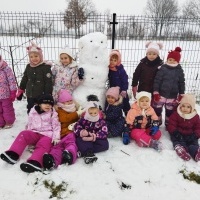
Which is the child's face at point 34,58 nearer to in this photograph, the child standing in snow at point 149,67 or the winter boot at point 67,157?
the winter boot at point 67,157

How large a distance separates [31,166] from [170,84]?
2.73 m

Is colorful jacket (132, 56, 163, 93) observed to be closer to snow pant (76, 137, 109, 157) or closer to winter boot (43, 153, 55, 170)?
snow pant (76, 137, 109, 157)

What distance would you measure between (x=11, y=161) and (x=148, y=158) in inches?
81.2

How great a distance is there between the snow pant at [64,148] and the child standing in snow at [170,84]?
175 cm

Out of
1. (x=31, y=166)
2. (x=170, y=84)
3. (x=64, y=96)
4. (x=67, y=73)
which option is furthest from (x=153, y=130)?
(x=31, y=166)

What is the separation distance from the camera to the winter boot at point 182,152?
13.2 ft

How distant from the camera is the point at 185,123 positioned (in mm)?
4398

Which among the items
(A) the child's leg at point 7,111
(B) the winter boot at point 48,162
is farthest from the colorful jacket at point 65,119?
(A) the child's leg at point 7,111

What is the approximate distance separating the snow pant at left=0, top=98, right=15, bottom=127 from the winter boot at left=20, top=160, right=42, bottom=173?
57.2 inches

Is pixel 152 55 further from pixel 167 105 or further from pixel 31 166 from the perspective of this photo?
pixel 31 166

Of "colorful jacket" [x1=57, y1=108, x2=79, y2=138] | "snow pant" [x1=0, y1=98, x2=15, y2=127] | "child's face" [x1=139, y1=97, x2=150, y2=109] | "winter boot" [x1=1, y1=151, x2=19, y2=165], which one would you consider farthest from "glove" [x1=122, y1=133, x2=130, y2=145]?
"snow pant" [x1=0, y1=98, x2=15, y2=127]

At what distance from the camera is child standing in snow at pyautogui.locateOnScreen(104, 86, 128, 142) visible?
4598 mm

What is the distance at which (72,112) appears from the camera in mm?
4516

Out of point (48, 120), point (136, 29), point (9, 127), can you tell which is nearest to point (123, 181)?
point (48, 120)
